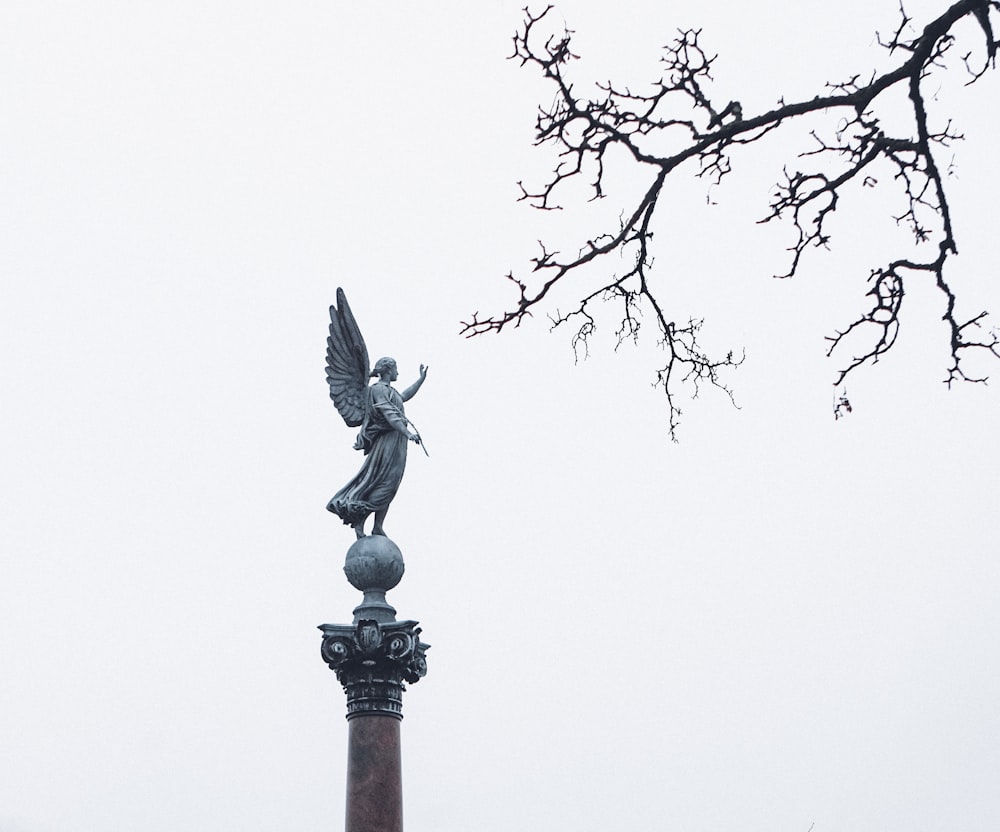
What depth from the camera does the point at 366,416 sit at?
16328 mm

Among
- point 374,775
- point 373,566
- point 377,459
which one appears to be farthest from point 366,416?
point 374,775

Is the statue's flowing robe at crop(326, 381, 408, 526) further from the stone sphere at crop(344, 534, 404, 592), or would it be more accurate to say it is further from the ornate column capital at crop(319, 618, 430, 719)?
the ornate column capital at crop(319, 618, 430, 719)

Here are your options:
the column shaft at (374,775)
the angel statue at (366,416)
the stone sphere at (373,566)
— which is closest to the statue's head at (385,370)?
the angel statue at (366,416)

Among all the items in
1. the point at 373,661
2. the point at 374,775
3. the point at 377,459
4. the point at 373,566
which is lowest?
the point at 374,775

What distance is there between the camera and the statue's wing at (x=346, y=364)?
1672cm

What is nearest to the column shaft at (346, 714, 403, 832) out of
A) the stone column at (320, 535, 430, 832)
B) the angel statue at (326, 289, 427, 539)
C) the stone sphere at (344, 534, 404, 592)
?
the stone column at (320, 535, 430, 832)

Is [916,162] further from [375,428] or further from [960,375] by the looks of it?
[375,428]

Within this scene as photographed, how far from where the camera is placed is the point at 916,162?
24.3 feet

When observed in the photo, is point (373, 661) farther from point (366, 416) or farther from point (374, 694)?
point (366, 416)

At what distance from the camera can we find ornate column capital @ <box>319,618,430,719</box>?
1447 centimetres

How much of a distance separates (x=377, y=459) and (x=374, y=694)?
2659 mm

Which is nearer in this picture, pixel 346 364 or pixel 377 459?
pixel 377 459

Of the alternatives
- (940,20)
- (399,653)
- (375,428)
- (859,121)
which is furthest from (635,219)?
(375,428)

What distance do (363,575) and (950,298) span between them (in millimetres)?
8766
